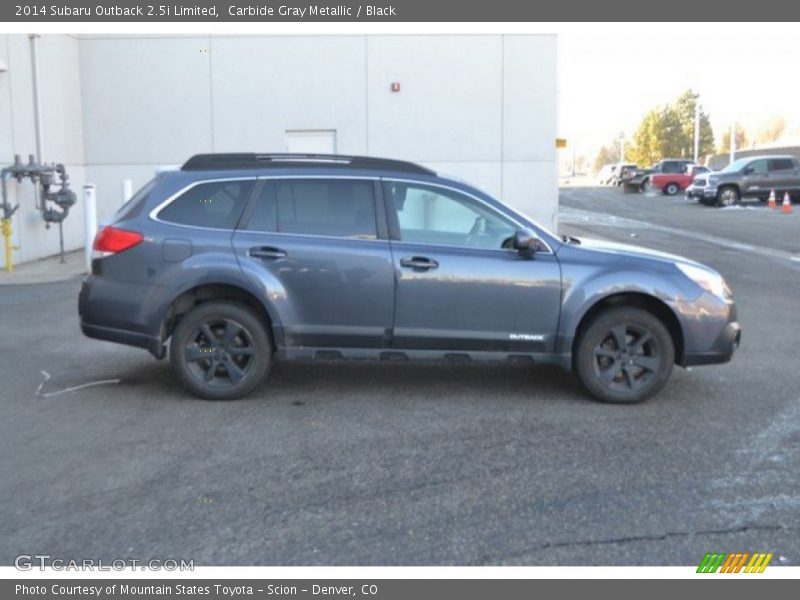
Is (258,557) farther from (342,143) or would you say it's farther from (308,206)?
(342,143)

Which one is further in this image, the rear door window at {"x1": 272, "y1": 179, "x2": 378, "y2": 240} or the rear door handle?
the rear door window at {"x1": 272, "y1": 179, "x2": 378, "y2": 240}

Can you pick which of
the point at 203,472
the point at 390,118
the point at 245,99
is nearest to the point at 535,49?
the point at 390,118

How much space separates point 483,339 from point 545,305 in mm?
524

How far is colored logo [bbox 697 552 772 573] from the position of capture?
4176 mm

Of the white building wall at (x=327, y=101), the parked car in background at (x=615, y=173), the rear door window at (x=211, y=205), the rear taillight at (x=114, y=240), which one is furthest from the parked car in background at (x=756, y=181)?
the rear taillight at (x=114, y=240)

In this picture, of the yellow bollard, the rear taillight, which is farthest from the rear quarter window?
the yellow bollard

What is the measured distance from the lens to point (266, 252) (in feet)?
22.3

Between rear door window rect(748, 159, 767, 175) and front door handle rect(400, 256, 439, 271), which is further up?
rear door window rect(748, 159, 767, 175)

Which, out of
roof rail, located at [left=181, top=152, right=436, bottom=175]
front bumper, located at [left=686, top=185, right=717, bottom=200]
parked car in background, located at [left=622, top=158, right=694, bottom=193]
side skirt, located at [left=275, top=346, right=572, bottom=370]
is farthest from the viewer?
parked car in background, located at [left=622, top=158, right=694, bottom=193]

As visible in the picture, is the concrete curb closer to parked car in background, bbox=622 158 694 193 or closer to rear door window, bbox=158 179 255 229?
rear door window, bbox=158 179 255 229

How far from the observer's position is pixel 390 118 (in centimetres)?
1820

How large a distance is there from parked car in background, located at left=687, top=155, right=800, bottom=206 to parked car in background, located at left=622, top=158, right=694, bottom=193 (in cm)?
1360

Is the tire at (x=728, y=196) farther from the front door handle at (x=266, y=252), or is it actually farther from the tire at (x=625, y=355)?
the front door handle at (x=266, y=252)

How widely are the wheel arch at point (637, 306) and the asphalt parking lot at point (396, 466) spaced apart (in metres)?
0.46
